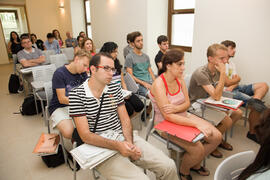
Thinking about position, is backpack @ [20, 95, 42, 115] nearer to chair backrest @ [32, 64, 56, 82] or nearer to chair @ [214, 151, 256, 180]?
chair backrest @ [32, 64, 56, 82]

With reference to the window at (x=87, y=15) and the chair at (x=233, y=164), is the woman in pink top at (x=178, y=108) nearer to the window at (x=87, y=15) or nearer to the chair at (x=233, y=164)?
the chair at (x=233, y=164)

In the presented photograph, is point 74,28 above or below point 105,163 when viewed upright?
above

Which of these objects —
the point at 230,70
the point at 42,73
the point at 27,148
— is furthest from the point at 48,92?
the point at 230,70

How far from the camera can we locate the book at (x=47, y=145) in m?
2.06

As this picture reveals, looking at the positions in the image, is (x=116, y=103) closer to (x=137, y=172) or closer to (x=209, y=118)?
(x=137, y=172)

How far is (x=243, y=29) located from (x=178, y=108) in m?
2.06

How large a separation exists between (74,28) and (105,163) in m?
7.76

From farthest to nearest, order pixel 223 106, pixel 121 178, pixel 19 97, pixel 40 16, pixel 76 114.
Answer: pixel 40 16, pixel 19 97, pixel 223 106, pixel 76 114, pixel 121 178

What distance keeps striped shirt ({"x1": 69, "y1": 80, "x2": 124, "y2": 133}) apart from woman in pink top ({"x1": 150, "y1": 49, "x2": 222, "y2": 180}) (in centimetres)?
42

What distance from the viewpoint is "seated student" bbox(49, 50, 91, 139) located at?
2.16 m

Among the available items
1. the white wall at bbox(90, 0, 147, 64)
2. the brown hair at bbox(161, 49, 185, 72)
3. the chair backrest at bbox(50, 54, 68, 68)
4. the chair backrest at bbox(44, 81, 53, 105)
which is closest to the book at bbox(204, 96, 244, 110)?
the brown hair at bbox(161, 49, 185, 72)

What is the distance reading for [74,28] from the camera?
8.14 m

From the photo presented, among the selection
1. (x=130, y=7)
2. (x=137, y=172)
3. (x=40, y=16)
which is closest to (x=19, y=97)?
(x=130, y=7)

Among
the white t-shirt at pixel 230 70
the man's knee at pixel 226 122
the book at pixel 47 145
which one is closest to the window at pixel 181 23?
the white t-shirt at pixel 230 70
